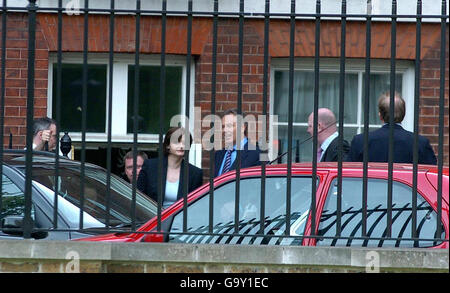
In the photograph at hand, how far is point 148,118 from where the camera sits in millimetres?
11422

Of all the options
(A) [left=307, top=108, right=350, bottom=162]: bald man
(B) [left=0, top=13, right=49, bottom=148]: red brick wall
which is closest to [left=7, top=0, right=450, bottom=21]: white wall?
(B) [left=0, top=13, right=49, bottom=148]: red brick wall

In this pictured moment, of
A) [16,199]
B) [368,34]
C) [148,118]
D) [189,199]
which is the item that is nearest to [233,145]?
[189,199]

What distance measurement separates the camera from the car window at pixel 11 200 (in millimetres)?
6383

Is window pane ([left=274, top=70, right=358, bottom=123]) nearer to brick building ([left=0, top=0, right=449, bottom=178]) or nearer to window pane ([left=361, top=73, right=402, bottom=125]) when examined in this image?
brick building ([left=0, top=0, right=449, bottom=178])

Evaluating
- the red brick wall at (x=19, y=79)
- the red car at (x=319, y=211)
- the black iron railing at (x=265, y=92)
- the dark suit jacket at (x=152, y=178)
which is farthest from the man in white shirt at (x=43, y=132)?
the black iron railing at (x=265, y=92)

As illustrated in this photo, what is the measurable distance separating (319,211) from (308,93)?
577 centimetres

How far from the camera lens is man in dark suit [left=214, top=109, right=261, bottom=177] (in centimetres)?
677

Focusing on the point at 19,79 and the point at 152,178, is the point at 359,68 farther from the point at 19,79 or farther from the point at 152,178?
the point at 19,79

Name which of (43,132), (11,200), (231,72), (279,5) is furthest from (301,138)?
(11,200)

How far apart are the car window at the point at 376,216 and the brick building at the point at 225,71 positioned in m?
4.62

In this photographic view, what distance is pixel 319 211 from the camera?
19.8 feet

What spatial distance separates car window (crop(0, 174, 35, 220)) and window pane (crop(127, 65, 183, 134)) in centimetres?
447

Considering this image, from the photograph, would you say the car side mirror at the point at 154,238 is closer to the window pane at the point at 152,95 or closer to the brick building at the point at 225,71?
the brick building at the point at 225,71

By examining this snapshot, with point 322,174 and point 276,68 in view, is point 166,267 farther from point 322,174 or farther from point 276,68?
point 276,68
